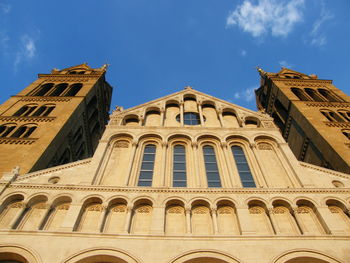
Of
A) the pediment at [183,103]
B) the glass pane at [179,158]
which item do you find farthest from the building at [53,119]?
the glass pane at [179,158]

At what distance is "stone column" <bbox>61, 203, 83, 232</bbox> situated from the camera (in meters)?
9.59

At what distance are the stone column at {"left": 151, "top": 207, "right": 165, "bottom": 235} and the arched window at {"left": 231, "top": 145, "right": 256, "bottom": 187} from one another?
13.2ft

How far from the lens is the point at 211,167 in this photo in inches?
534

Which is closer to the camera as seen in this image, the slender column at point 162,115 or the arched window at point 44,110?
the slender column at point 162,115

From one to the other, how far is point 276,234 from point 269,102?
21.2 m

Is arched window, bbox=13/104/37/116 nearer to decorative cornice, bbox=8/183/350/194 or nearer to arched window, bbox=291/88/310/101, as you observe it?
decorative cornice, bbox=8/183/350/194

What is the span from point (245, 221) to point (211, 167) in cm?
380

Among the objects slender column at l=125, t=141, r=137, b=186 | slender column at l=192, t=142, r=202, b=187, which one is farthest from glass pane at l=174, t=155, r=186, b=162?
slender column at l=125, t=141, r=137, b=186

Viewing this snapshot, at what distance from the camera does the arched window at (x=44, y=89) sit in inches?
987

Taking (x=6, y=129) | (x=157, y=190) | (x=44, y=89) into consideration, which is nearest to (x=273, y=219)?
(x=157, y=190)

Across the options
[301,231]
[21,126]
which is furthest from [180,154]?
[21,126]

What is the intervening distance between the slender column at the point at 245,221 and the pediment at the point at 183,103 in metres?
7.84

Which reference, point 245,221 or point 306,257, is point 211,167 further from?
point 306,257

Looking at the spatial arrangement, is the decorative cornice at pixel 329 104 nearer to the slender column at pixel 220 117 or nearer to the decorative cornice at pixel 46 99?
the slender column at pixel 220 117
